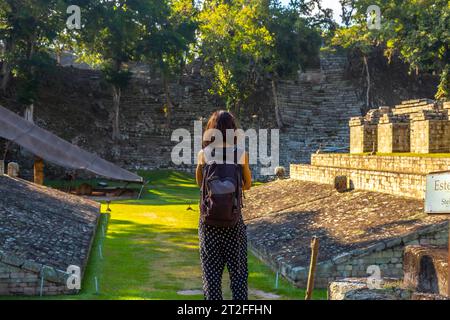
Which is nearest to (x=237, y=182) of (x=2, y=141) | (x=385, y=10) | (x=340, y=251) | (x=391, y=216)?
(x=340, y=251)

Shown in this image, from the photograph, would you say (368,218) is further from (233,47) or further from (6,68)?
(6,68)

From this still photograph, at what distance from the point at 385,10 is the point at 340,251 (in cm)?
3774

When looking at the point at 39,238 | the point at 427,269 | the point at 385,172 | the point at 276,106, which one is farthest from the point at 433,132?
the point at 276,106

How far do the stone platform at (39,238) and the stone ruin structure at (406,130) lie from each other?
1162 cm

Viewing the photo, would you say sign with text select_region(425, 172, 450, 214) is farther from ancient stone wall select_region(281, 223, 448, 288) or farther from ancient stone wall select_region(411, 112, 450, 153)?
ancient stone wall select_region(411, 112, 450, 153)

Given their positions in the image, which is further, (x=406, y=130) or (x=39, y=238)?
(x=406, y=130)

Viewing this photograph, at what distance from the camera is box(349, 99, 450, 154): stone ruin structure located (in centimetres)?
2188

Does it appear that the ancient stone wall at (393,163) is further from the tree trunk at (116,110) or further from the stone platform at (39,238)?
the tree trunk at (116,110)

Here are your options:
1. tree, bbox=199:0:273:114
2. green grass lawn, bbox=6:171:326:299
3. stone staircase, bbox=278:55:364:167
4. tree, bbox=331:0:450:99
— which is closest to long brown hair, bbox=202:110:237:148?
green grass lawn, bbox=6:171:326:299

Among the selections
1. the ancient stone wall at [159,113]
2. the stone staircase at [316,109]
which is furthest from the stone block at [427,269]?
the stone staircase at [316,109]

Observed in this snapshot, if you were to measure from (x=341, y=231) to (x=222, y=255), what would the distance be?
8.30 meters

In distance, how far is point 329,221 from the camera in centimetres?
1623

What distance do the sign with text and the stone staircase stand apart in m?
37.8
